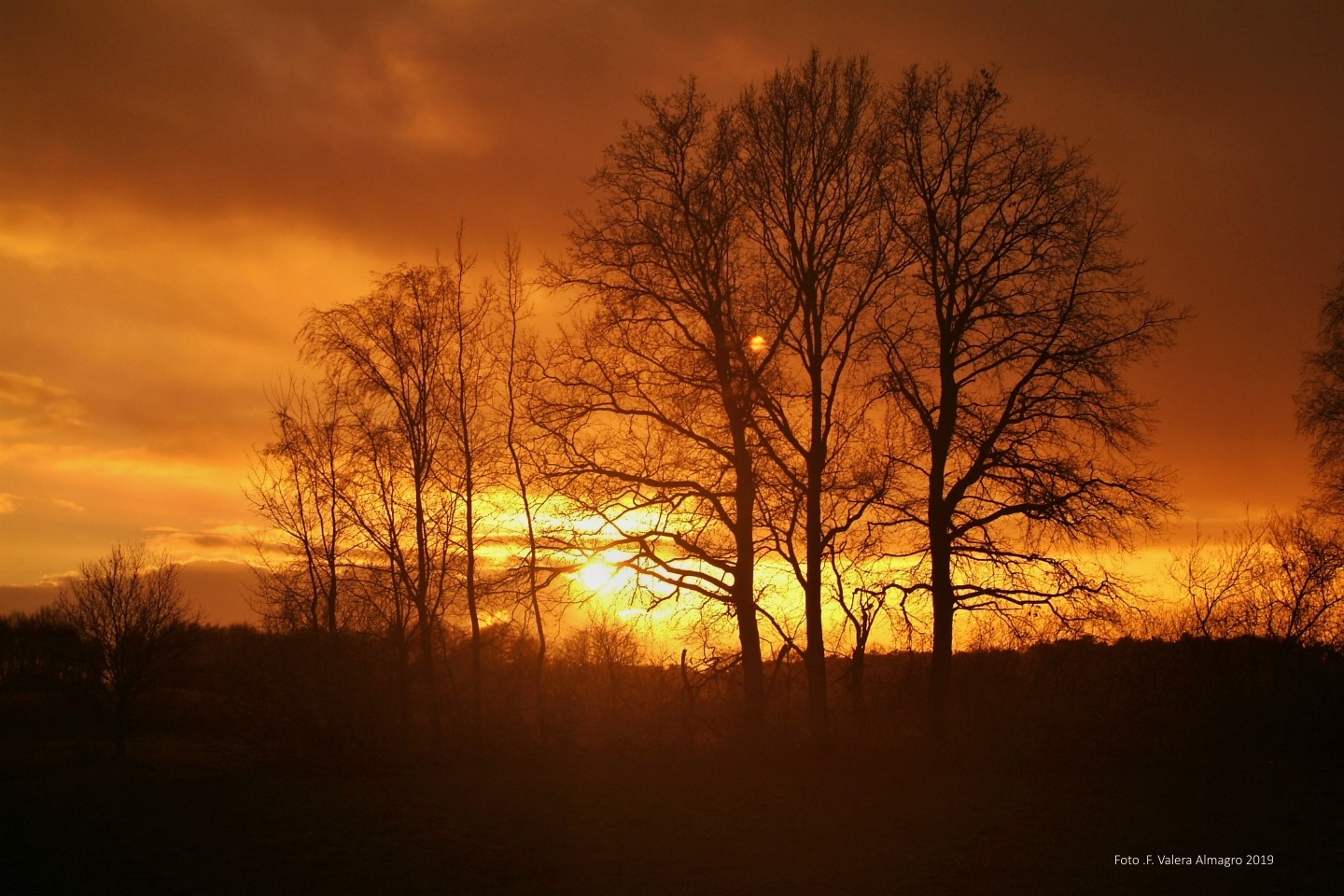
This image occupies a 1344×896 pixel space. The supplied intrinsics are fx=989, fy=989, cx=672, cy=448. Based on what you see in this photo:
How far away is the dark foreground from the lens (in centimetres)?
1259

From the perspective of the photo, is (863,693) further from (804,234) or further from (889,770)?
(804,234)

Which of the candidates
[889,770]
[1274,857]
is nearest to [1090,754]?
[889,770]

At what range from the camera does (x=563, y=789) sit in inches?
752

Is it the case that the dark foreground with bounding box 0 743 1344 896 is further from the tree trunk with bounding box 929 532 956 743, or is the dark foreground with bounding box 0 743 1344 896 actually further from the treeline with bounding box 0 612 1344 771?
the tree trunk with bounding box 929 532 956 743

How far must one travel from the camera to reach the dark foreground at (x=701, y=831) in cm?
1259

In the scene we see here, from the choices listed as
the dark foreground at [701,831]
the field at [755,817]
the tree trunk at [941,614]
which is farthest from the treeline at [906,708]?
Answer: the tree trunk at [941,614]

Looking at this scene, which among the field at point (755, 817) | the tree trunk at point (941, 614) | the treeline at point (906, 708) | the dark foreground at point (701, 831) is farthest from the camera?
A: the treeline at point (906, 708)

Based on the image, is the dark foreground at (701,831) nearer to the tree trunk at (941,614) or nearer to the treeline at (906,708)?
the treeline at (906,708)

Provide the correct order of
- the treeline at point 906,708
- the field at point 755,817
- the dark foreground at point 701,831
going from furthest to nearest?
the treeline at point 906,708 < the field at point 755,817 < the dark foreground at point 701,831

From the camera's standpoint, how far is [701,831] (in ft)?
50.3

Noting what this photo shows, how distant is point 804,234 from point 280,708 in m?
15.8

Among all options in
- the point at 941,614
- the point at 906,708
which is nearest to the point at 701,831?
the point at 941,614

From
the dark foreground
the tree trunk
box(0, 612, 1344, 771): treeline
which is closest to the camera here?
the dark foreground

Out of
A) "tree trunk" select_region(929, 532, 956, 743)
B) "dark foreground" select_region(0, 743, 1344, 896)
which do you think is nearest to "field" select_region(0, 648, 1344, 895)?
"dark foreground" select_region(0, 743, 1344, 896)
